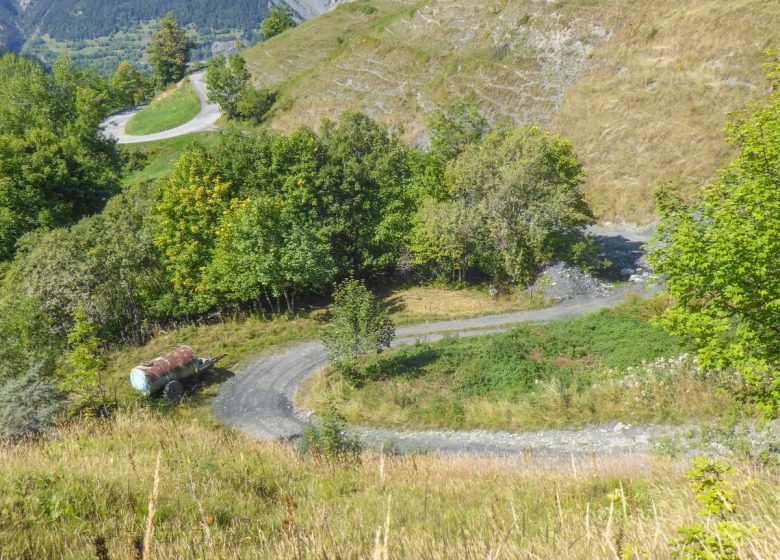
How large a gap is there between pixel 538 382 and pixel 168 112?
75730mm

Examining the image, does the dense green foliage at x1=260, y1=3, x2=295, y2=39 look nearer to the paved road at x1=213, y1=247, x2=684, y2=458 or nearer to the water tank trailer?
the paved road at x1=213, y1=247, x2=684, y2=458

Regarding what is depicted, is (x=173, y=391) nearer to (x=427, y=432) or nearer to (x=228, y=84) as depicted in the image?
(x=427, y=432)

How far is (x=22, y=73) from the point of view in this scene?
2630 inches

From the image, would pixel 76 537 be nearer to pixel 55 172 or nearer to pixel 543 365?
pixel 543 365

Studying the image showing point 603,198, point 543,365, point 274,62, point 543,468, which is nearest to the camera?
point 543,468

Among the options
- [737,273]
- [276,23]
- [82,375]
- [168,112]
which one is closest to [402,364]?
[82,375]

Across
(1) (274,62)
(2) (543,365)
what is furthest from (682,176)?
(1) (274,62)

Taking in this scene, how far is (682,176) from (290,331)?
32.1 metres

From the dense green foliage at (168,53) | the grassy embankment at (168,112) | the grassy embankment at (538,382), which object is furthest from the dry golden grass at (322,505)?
the dense green foliage at (168,53)

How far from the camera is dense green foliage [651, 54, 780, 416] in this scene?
28.9 ft

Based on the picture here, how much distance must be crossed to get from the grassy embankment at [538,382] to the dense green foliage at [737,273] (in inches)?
278

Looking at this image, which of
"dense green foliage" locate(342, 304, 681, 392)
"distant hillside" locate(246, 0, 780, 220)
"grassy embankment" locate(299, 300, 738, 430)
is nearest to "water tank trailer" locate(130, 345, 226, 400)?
"grassy embankment" locate(299, 300, 738, 430)

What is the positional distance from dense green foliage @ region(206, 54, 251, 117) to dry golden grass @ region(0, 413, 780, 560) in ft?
206

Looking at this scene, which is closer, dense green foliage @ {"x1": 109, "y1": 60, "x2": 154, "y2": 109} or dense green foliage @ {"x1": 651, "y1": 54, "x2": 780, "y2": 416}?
dense green foliage @ {"x1": 651, "y1": 54, "x2": 780, "y2": 416}
